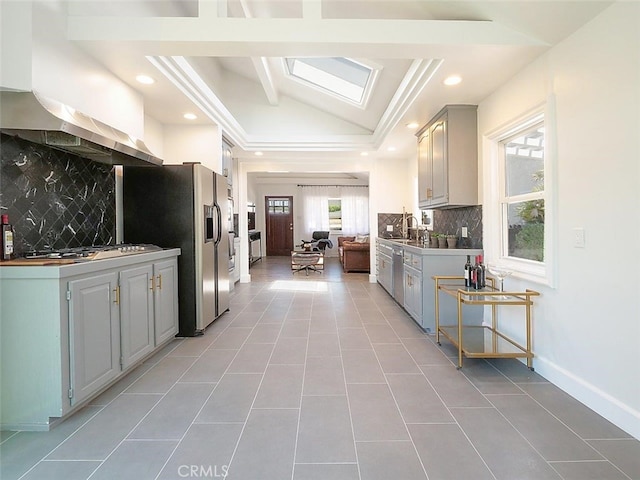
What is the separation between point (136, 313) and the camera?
249 cm

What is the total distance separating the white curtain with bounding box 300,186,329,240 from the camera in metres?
11.5

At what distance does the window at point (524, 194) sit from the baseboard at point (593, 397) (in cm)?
85

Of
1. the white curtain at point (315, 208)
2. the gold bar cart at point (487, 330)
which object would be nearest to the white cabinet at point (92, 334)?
the gold bar cart at point (487, 330)

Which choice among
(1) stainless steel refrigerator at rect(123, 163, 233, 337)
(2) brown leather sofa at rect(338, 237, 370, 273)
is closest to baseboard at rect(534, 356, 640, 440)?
(1) stainless steel refrigerator at rect(123, 163, 233, 337)

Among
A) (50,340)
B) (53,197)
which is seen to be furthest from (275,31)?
(50,340)

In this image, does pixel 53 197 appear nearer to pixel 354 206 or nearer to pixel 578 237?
pixel 578 237

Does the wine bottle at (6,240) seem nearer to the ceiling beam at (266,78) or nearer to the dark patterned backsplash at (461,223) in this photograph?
the ceiling beam at (266,78)

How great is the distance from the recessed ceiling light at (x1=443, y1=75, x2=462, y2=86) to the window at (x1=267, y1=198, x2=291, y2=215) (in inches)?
355

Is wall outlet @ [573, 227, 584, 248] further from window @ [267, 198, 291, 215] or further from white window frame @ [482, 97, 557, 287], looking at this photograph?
window @ [267, 198, 291, 215]

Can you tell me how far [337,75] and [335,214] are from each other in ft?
22.8

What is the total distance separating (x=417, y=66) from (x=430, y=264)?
6.17 feet

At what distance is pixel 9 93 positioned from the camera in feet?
6.49

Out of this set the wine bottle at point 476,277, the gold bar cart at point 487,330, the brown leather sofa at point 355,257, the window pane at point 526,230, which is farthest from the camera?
the brown leather sofa at point 355,257

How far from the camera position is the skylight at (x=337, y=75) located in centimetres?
441
